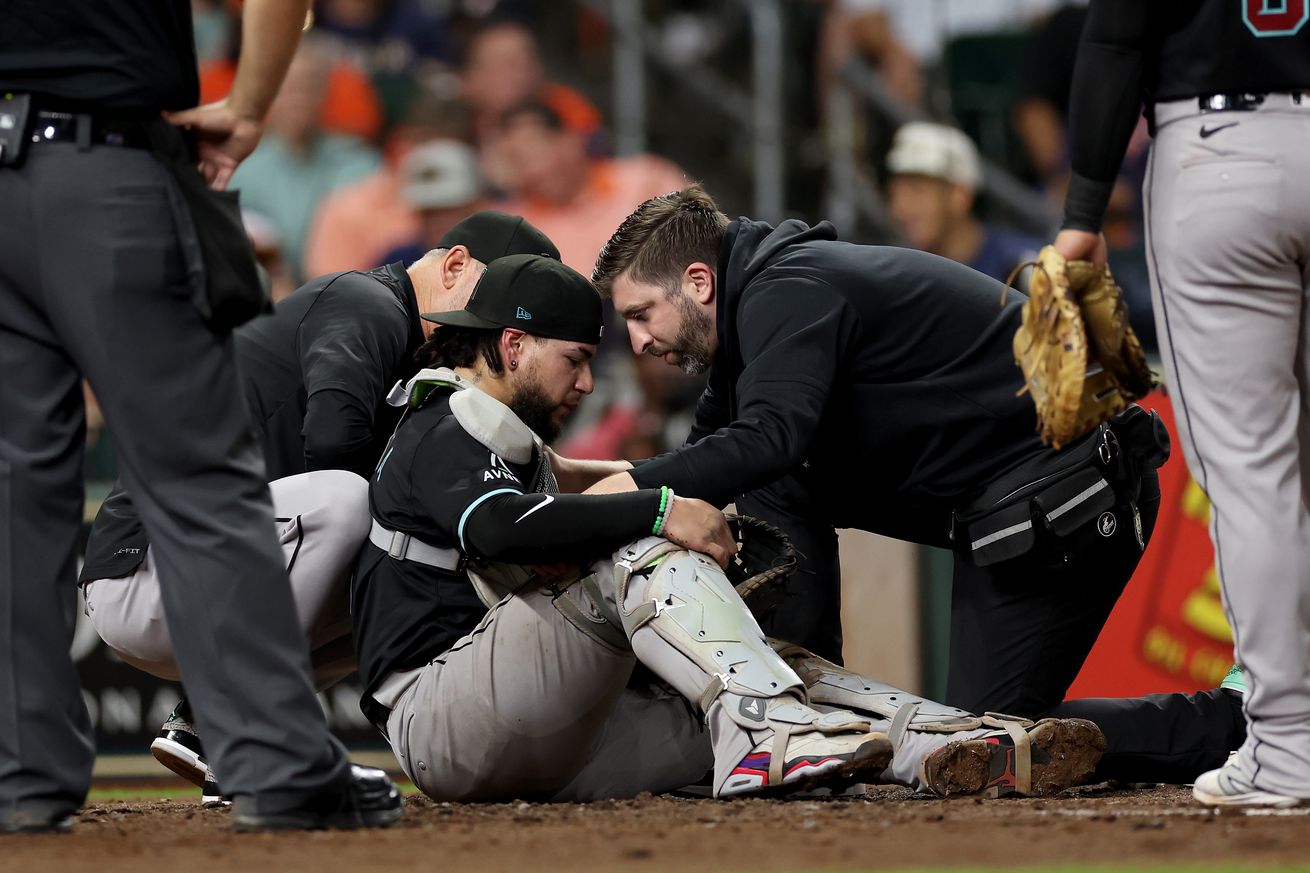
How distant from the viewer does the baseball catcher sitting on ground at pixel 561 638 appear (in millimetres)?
3855

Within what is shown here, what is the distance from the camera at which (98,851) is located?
3018 mm

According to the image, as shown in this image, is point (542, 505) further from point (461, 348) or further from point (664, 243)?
point (664, 243)

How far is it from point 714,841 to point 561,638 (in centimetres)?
102

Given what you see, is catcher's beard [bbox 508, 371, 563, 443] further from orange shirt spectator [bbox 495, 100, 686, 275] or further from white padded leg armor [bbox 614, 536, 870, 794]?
orange shirt spectator [bbox 495, 100, 686, 275]

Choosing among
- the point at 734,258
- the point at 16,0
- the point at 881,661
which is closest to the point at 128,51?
the point at 16,0

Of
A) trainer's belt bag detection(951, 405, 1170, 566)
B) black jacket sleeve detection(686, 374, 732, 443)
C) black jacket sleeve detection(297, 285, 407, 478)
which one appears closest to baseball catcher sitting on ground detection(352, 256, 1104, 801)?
black jacket sleeve detection(297, 285, 407, 478)

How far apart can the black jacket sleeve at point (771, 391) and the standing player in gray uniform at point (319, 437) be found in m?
0.90

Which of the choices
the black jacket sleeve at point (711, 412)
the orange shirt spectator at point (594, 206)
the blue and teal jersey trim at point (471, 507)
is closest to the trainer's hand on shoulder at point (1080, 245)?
the blue and teal jersey trim at point (471, 507)

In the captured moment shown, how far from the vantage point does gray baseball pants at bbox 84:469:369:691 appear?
441cm

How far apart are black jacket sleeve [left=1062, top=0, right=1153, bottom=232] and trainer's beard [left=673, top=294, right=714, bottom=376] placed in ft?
4.63

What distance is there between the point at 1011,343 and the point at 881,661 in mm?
2670

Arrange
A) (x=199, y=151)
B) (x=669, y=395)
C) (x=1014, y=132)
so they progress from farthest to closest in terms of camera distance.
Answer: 1. (x=1014, y=132)
2. (x=669, y=395)
3. (x=199, y=151)

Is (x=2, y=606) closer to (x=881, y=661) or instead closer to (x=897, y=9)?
(x=881, y=661)

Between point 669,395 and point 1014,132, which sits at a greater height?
point 1014,132
